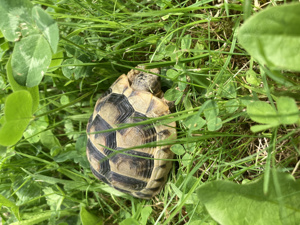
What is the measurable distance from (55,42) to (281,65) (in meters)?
0.69

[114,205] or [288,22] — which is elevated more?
[288,22]

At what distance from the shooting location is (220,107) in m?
1.01

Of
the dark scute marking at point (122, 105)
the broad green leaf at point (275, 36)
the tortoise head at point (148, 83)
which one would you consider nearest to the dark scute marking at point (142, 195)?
the dark scute marking at point (122, 105)

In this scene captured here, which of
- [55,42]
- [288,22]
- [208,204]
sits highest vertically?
[288,22]

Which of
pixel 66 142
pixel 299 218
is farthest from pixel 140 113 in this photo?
pixel 299 218

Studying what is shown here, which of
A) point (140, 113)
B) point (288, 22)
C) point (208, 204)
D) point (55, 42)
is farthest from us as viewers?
point (140, 113)

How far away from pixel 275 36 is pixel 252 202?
47 cm

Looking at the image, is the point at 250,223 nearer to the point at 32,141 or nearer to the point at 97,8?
the point at 97,8

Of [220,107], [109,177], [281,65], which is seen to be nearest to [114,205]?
[109,177]

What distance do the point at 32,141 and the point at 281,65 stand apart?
1412 mm

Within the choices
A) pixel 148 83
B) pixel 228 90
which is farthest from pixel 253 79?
pixel 148 83

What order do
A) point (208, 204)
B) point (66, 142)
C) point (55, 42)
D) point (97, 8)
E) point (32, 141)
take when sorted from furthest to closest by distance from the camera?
point (66, 142), point (32, 141), point (97, 8), point (55, 42), point (208, 204)

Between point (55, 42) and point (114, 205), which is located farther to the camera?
point (114, 205)

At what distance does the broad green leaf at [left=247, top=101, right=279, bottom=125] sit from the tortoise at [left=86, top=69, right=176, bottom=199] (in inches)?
22.0
